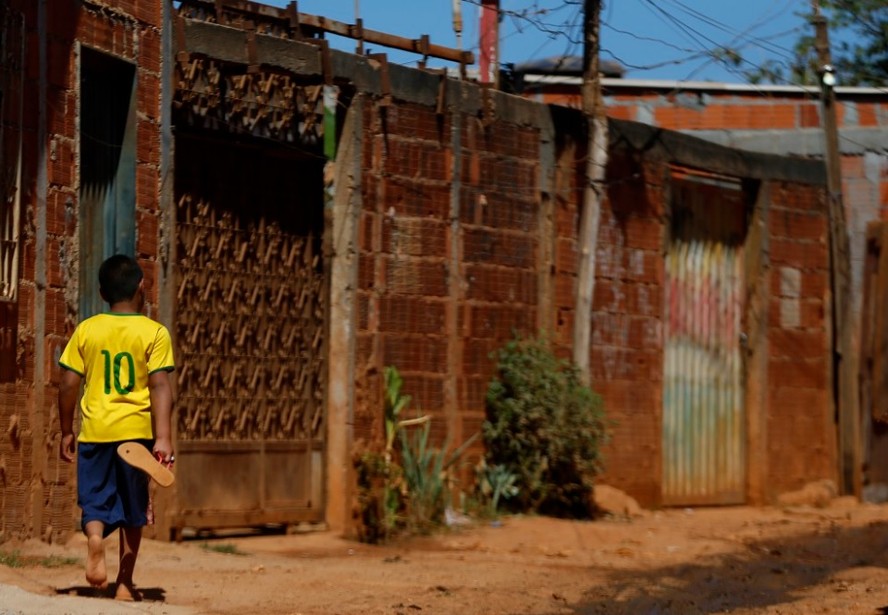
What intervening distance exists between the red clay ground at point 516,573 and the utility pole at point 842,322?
9.04 ft

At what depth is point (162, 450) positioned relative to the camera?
7.04 metres

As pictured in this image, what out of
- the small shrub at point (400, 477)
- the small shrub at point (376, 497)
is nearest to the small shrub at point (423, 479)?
the small shrub at point (400, 477)

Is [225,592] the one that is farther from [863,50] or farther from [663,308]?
[863,50]

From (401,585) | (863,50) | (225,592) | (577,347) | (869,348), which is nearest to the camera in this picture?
(225,592)

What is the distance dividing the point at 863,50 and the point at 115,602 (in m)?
23.6

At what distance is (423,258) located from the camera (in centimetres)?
1218

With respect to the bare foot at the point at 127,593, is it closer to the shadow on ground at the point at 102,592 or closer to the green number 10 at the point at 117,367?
the shadow on ground at the point at 102,592

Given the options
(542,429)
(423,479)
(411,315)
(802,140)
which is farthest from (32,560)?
(802,140)

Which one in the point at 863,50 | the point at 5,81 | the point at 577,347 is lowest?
the point at 577,347

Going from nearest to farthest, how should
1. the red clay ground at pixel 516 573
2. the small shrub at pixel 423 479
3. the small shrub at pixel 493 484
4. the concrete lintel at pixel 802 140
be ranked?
1. the red clay ground at pixel 516 573
2. the small shrub at pixel 423 479
3. the small shrub at pixel 493 484
4. the concrete lintel at pixel 802 140

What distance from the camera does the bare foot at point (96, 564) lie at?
273 inches

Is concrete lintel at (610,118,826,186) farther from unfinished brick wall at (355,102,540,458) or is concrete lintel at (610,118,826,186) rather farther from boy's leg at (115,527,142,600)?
boy's leg at (115,527,142,600)

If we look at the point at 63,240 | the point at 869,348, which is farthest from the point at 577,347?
the point at 63,240

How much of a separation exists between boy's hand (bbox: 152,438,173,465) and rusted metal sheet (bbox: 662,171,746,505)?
8332 millimetres
